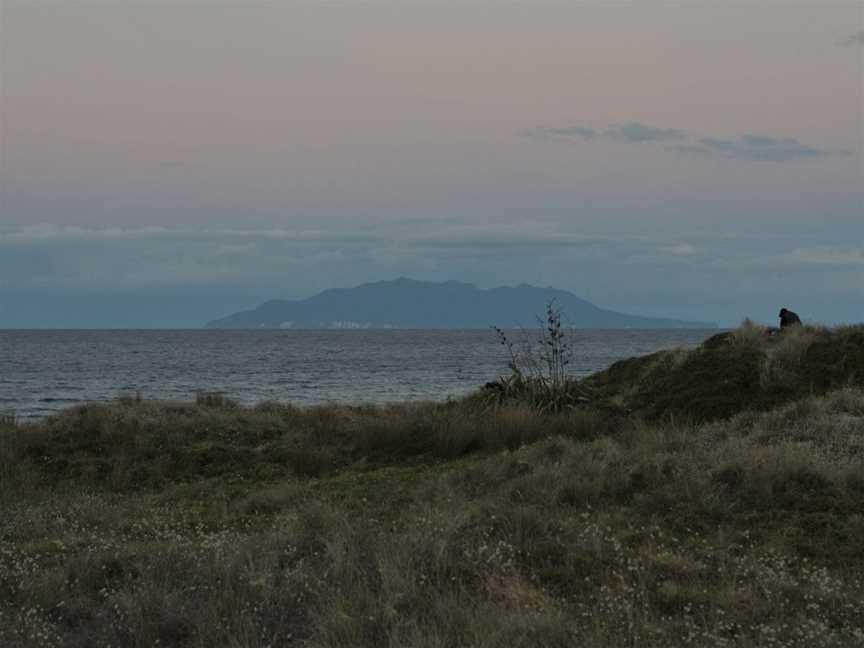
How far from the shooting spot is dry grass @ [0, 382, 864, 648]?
17.5ft

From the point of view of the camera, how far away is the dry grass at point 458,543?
210 inches

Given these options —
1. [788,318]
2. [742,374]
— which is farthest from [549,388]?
[788,318]

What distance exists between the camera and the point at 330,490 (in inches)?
384

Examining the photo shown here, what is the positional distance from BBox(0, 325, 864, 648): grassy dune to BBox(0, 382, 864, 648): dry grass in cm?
3

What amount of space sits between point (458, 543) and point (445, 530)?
20 centimetres

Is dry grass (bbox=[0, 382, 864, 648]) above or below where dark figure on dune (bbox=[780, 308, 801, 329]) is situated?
below

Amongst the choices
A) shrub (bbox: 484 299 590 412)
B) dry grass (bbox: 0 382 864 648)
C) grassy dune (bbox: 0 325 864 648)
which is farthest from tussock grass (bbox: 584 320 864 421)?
dry grass (bbox: 0 382 864 648)

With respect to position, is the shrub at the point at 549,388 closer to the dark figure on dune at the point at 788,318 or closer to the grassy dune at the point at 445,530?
the grassy dune at the point at 445,530

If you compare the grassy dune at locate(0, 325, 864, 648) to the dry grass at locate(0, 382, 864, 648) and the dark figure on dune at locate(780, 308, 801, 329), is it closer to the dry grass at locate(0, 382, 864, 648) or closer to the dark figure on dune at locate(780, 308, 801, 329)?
the dry grass at locate(0, 382, 864, 648)

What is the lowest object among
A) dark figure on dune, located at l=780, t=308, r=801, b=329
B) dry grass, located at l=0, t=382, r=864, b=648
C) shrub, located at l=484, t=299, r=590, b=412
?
dry grass, located at l=0, t=382, r=864, b=648

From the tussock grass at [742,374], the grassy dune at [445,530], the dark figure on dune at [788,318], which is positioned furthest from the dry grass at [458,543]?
the dark figure on dune at [788,318]

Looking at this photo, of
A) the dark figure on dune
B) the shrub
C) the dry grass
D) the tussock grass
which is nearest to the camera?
the dry grass

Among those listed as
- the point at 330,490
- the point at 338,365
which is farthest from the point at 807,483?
the point at 338,365

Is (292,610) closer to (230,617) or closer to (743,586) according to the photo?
(230,617)
